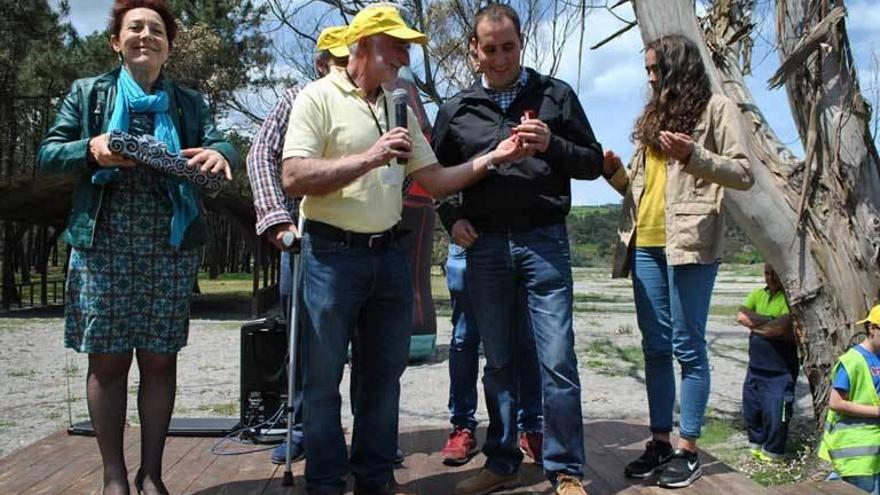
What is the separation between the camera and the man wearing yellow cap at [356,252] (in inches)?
112

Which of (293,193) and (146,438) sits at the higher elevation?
(293,193)

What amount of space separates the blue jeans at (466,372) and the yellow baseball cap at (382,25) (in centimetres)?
118

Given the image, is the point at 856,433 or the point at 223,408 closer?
the point at 856,433

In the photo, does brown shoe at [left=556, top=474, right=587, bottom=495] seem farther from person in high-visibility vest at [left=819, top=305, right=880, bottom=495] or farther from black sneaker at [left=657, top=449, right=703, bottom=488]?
person in high-visibility vest at [left=819, top=305, right=880, bottom=495]

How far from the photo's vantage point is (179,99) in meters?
3.10

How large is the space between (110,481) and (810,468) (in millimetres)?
4995

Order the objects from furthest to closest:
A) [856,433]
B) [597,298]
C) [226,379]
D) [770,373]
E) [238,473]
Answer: [597,298] < [226,379] < [770,373] < [856,433] < [238,473]

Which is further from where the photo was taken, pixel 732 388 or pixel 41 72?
pixel 41 72

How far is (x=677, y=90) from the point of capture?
3344 mm

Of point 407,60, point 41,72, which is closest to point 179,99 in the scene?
point 407,60

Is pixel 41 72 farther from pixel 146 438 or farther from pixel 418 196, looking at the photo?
pixel 146 438

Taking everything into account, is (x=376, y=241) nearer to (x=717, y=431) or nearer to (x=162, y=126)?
(x=162, y=126)

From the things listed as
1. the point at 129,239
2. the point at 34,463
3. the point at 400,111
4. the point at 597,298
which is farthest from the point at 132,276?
the point at 597,298

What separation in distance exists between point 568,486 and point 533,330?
0.60m
